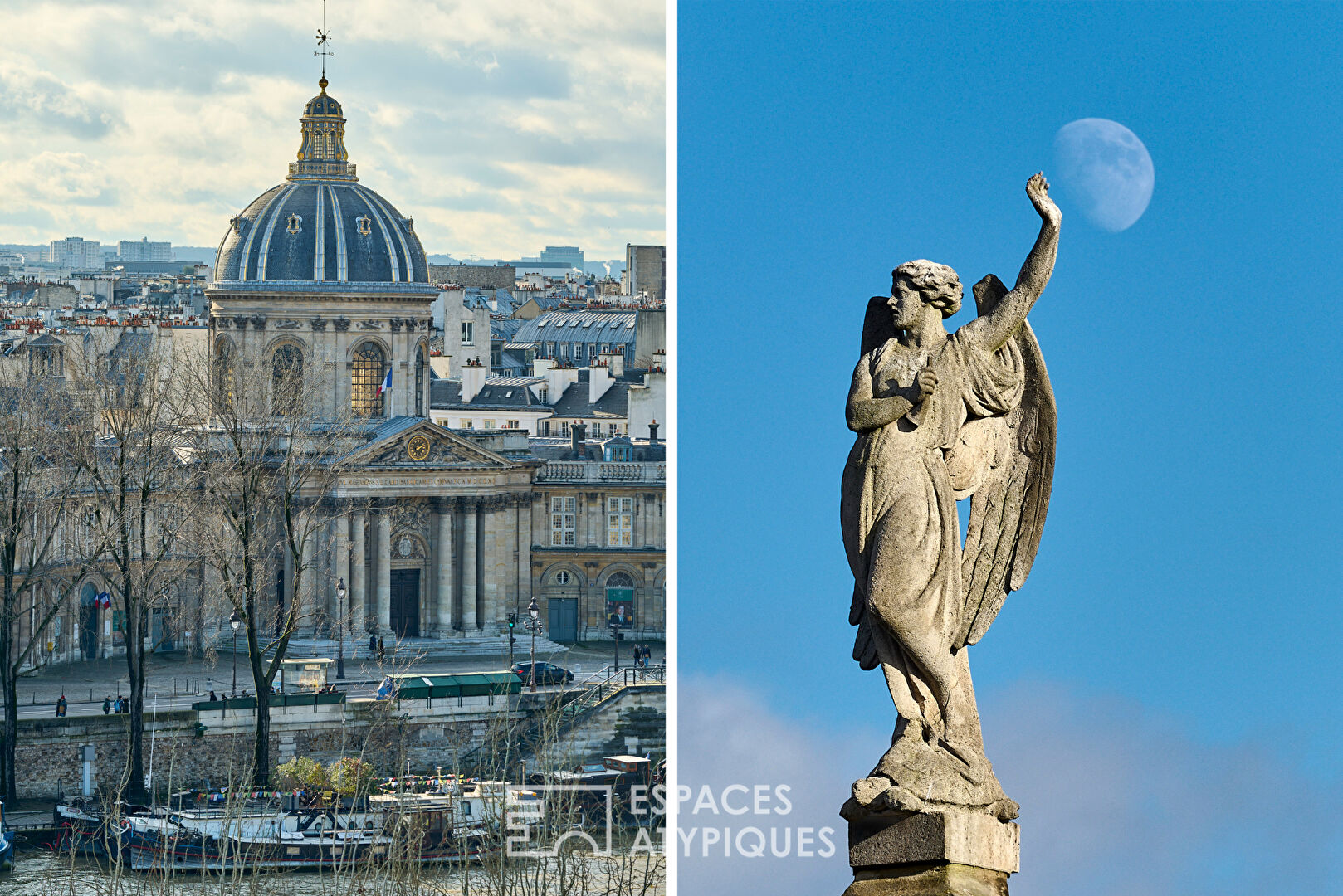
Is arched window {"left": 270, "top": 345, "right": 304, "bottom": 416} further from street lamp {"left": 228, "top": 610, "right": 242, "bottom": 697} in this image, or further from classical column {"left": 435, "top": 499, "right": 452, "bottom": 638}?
classical column {"left": 435, "top": 499, "right": 452, "bottom": 638}

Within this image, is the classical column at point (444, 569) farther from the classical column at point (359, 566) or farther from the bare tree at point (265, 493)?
the bare tree at point (265, 493)

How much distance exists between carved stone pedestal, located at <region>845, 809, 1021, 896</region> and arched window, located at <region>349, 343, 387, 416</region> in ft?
175

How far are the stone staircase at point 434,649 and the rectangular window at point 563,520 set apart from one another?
298 centimetres

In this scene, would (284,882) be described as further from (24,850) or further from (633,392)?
(633,392)

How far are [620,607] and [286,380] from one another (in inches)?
343

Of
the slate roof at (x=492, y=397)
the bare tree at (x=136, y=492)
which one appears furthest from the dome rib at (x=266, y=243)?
the bare tree at (x=136, y=492)

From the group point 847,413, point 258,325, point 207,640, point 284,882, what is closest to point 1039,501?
point 847,413

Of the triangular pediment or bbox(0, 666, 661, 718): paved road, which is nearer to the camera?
bbox(0, 666, 661, 718): paved road

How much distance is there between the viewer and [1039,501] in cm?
710

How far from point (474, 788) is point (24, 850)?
604 centimetres

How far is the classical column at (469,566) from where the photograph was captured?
2261 inches

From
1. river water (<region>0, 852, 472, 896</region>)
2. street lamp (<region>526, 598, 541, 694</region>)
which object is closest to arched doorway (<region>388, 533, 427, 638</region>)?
street lamp (<region>526, 598, 541, 694</region>)

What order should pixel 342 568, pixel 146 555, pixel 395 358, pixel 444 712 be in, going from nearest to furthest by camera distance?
pixel 146 555 < pixel 444 712 < pixel 342 568 < pixel 395 358

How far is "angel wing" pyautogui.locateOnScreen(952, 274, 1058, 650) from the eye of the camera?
704 centimetres
